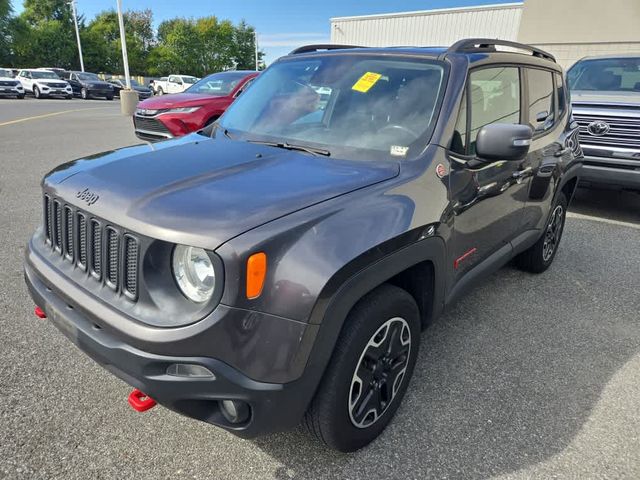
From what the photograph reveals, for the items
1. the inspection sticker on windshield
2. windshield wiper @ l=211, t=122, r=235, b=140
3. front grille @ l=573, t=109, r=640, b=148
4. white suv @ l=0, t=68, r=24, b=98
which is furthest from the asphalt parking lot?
white suv @ l=0, t=68, r=24, b=98

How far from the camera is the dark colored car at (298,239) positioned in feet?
5.41

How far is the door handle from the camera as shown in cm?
314

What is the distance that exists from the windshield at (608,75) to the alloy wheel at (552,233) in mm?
3386

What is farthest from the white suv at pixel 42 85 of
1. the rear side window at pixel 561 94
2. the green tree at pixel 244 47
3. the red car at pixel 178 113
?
the green tree at pixel 244 47

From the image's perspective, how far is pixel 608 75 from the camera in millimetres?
6969

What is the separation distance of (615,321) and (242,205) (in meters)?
3.15

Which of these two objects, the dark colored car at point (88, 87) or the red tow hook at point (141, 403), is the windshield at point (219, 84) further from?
the dark colored car at point (88, 87)

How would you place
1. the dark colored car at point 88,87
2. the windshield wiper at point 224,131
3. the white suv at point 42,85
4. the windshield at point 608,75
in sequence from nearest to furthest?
the windshield wiper at point 224,131
the windshield at point 608,75
the white suv at point 42,85
the dark colored car at point 88,87

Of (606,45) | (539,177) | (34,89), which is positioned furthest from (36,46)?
(539,177)

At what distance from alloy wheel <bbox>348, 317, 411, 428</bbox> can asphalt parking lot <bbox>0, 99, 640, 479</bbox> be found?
0.21m

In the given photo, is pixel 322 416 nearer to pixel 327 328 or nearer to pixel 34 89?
pixel 327 328

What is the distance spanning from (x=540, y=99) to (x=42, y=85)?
29.4 m

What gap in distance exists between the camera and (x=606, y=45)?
18.3 meters

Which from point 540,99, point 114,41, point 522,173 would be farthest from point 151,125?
point 114,41
